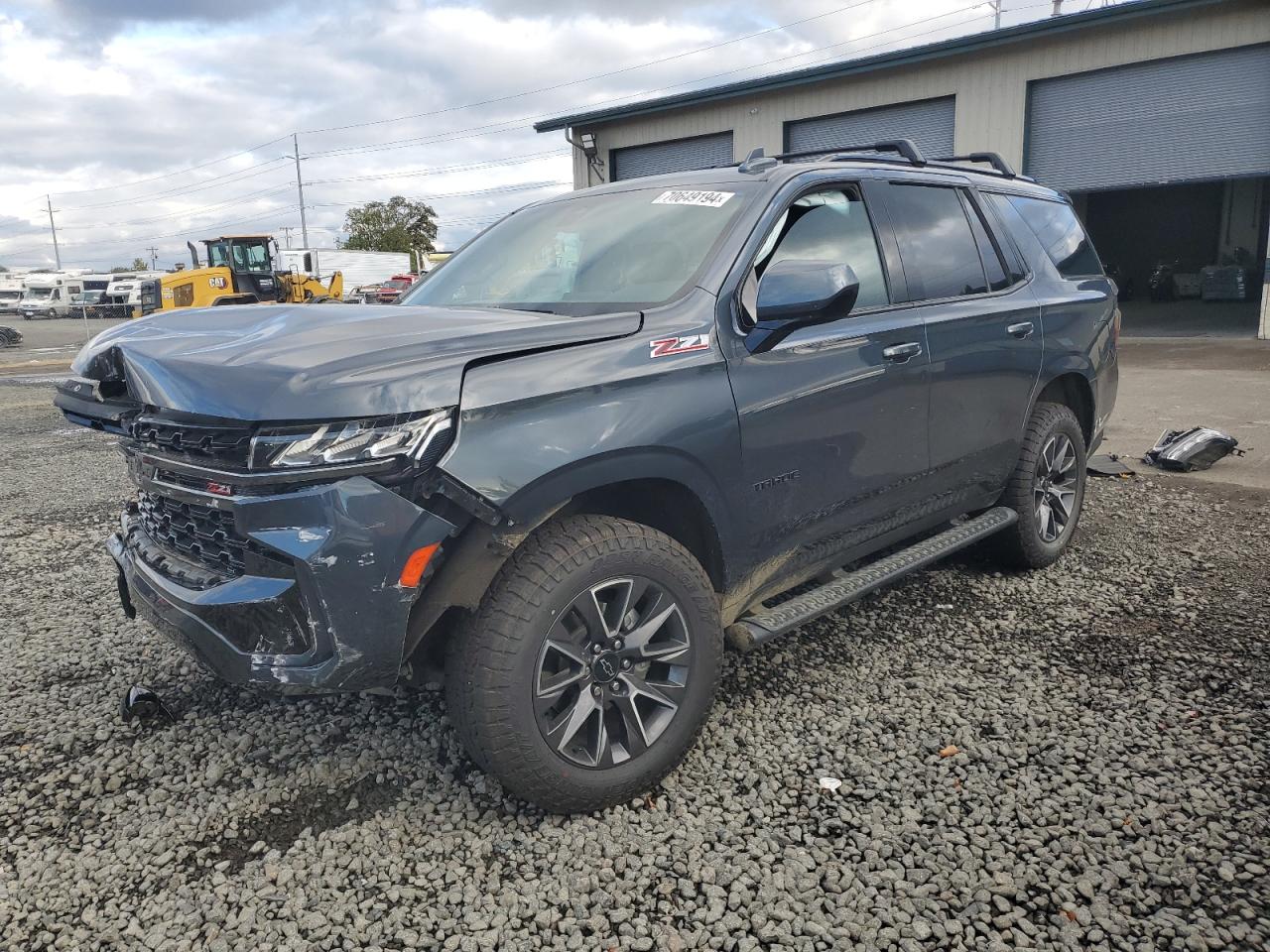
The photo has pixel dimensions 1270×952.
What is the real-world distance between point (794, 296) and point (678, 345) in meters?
0.41

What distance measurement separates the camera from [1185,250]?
30250 mm

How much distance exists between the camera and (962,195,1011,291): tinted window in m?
4.07

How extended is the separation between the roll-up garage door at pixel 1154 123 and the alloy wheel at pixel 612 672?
56.2 feet

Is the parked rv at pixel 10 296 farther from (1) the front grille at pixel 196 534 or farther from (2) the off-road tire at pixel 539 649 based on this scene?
(2) the off-road tire at pixel 539 649

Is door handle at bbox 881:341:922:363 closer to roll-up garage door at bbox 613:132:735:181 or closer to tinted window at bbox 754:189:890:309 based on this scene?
tinted window at bbox 754:189:890:309

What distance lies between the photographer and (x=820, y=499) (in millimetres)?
3123

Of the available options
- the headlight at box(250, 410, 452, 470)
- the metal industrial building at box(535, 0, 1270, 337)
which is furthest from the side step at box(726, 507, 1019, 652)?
the metal industrial building at box(535, 0, 1270, 337)

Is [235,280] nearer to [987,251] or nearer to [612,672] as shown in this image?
[987,251]

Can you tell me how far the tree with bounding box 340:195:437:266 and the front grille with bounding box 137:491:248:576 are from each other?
7082 centimetres

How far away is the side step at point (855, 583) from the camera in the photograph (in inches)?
117

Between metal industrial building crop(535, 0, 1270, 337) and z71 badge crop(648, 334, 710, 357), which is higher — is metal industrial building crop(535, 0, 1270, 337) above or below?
above

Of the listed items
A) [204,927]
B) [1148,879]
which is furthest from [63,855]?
[1148,879]

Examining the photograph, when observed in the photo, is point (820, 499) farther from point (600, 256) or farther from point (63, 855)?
point (63, 855)

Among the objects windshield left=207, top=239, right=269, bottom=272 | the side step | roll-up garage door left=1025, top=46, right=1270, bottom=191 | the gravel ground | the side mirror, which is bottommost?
the gravel ground
